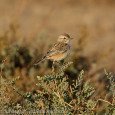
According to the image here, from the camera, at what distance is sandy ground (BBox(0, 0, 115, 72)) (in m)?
11.8

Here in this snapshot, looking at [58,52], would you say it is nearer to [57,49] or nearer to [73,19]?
[57,49]

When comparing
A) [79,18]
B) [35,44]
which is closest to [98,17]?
[79,18]

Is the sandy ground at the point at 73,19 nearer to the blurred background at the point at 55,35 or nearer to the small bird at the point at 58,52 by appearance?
the blurred background at the point at 55,35

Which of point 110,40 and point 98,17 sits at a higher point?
point 98,17

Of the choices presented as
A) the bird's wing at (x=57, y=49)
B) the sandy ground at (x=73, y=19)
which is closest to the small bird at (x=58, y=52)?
the bird's wing at (x=57, y=49)

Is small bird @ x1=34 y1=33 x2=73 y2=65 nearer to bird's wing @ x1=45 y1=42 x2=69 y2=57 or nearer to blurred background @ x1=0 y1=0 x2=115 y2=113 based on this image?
bird's wing @ x1=45 y1=42 x2=69 y2=57

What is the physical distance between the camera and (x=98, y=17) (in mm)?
14898

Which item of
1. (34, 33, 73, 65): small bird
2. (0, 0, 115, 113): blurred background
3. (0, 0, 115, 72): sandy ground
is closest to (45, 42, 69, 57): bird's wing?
(34, 33, 73, 65): small bird

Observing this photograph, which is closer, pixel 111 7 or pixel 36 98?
pixel 36 98

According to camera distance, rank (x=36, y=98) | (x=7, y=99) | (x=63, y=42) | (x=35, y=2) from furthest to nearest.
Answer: (x=35, y=2)
(x=63, y=42)
(x=36, y=98)
(x=7, y=99)

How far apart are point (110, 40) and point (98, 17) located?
306 centimetres

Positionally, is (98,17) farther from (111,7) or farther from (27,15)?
(27,15)

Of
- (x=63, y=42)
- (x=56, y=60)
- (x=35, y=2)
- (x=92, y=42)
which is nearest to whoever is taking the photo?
(x=56, y=60)

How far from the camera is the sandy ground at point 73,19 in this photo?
11.8m
